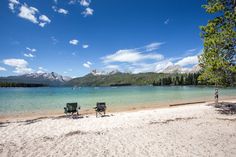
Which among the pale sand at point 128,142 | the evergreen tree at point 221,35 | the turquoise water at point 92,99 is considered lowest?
the turquoise water at point 92,99

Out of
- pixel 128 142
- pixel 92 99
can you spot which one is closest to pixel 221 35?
pixel 128 142

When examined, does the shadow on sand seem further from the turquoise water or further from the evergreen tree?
the turquoise water

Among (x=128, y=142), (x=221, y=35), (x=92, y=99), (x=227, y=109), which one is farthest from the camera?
(x=92, y=99)

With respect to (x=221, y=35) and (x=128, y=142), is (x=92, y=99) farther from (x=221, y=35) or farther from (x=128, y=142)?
(x=128, y=142)

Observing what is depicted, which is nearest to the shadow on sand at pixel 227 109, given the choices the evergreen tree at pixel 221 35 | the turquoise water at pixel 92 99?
the evergreen tree at pixel 221 35

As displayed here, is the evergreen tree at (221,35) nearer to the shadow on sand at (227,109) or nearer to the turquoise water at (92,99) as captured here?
the shadow on sand at (227,109)

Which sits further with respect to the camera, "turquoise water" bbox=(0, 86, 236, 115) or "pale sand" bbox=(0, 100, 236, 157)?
"turquoise water" bbox=(0, 86, 236, 115)

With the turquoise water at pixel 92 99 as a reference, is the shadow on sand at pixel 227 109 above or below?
above

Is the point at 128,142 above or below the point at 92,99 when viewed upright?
above

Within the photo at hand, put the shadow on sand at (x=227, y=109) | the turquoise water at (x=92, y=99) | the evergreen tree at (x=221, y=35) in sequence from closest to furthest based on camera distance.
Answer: the evergreen tree at (x=221, y=35) → the shadow on sand at (x=227, y=109) → the turquoise water at (x=92, y=99)

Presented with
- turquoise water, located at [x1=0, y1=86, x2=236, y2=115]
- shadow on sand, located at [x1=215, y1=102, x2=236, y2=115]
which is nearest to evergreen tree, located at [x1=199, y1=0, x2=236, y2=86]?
shadow on sand, located at [x1=215, y1=102, x2=236, y2=115]

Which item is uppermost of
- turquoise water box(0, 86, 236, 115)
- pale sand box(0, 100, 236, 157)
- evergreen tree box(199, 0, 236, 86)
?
evergreen tree box(199, 0, 236, 86)

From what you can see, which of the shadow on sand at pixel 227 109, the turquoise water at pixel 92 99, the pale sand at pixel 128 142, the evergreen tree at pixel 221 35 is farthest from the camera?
the turquoise water at pixel 92 99

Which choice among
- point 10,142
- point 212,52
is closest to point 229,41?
point 212,52
